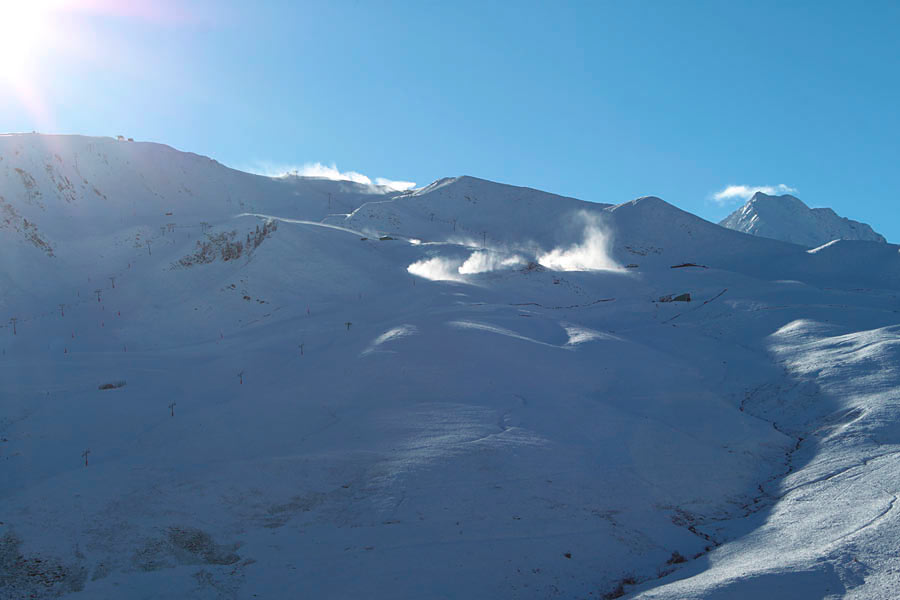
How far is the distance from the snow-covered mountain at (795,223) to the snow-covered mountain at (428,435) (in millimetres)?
105069

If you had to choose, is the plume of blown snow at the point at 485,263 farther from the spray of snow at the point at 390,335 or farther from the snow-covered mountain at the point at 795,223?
the snow-covered mountain at the point at 795,223

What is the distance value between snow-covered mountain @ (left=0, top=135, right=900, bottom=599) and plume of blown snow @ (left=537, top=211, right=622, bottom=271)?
13.7 m

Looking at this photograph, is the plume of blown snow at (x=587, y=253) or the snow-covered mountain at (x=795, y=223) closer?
the plume of blown snow at (x=587, y=253)

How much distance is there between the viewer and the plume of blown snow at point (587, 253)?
4334 centimetres

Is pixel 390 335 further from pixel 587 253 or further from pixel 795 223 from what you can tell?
pixel 795 223

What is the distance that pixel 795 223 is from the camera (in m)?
122

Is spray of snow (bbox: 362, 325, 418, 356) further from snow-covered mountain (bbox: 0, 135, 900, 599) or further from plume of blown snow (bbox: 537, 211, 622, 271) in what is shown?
plume of blown snow (bbox: 537, 211, 622, 271)

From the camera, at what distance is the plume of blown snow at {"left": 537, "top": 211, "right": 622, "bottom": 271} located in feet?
142

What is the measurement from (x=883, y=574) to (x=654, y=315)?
Answer: 18.9m

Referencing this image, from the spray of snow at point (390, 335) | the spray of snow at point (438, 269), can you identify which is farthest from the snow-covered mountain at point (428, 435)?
the spray of snow at point (438, 269)

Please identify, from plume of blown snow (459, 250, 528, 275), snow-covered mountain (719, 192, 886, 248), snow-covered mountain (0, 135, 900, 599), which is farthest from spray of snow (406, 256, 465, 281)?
snow-covered mountain (719, 192, 886, 248)

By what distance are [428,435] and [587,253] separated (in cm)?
4062

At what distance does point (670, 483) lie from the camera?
991 cm

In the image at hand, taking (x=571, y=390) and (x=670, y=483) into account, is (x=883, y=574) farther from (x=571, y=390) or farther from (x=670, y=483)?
(x=571, y=390)
